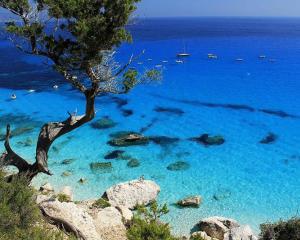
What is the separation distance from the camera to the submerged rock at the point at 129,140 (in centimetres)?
3762

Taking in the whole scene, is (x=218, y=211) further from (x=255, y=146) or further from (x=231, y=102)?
(x=231, y=102)

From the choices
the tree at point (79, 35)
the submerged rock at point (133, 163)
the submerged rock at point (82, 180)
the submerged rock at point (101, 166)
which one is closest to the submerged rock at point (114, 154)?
the submerged rock at point (101, 166)

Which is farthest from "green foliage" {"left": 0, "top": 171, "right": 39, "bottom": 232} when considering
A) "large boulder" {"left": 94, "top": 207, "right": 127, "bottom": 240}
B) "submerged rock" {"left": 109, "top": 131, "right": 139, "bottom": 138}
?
"submerged rock" {"left": 109, "top": 131, "right": 139, "bottom": 138}

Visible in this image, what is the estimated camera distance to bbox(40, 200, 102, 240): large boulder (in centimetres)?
1805

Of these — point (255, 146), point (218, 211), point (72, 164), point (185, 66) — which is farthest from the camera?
point (185, 66)

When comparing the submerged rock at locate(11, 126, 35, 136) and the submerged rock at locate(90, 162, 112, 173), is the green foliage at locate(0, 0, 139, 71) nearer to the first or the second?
the submerged rock at locate(90, 162, 112, 173)

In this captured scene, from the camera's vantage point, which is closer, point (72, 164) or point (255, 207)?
point (255, 207)

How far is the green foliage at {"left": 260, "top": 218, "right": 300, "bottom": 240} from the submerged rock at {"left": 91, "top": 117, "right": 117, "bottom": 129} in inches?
1035

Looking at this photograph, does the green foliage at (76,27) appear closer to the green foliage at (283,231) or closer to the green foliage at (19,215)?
the green foliage at (19,215)

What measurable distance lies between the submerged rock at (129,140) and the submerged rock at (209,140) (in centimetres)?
500

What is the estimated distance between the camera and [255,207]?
1040 inches

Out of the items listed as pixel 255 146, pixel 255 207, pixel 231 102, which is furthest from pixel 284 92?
pixel 255 207

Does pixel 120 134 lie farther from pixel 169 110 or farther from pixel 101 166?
pixel 169 110

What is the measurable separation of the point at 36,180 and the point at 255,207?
16175mm
